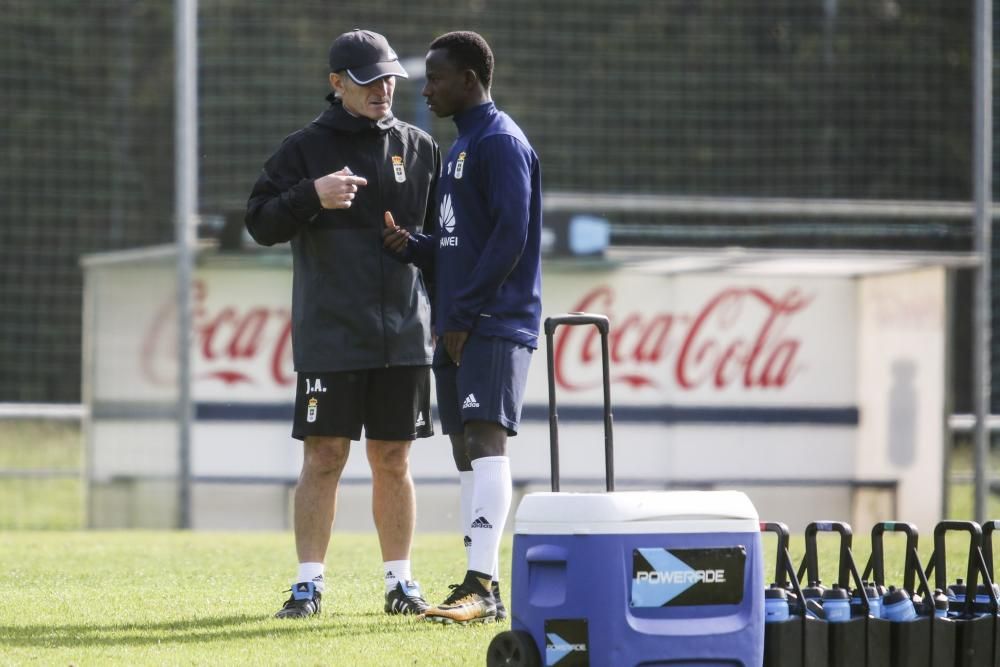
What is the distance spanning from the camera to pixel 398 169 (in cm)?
623

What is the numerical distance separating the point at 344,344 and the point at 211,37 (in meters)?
14.0

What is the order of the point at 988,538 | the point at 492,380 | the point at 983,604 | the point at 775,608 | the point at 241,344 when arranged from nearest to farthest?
1. the point at 775,608
2. the point at 983,604
3. the point at 988,538
4. the point at 492,380
5. the point at 241,344

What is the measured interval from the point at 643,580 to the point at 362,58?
237 cm

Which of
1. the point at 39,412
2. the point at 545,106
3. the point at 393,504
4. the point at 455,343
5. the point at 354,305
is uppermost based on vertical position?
the point at 545,106

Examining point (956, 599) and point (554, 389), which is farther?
point (554, 389)

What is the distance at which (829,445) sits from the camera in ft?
39.6

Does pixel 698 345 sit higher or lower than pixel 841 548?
higher

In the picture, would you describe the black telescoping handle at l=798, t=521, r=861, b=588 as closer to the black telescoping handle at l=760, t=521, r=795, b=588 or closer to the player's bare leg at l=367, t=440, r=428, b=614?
the black telescoping handle at l=760, t=521, r=795, b=588

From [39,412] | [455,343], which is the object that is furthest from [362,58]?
[39,412]

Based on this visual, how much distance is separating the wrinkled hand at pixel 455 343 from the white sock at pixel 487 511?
0.33 metres

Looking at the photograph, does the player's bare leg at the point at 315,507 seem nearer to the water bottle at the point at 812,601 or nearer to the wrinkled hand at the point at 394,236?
the wrinkled hand at the point at 394,236

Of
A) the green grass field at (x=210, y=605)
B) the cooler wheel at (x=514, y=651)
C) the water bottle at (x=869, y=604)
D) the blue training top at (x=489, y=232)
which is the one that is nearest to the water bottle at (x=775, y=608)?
the water bottle at (x=869, y=604)

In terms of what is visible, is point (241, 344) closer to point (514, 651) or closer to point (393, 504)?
point (393, 504)

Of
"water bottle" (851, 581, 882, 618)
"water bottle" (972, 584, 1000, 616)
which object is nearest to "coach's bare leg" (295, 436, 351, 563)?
"water bottle" (851, 581, 882, 618)
